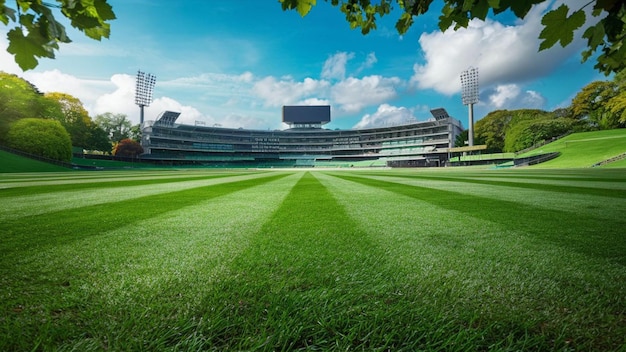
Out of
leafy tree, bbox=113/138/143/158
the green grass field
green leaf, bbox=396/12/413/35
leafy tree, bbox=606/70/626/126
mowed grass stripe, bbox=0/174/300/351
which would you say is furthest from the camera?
leafy tree, bbox=113/138/143/158

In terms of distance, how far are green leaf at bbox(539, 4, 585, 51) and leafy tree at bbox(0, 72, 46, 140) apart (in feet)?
177

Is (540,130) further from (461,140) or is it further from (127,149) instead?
(127,149)

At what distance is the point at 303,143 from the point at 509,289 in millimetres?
93456

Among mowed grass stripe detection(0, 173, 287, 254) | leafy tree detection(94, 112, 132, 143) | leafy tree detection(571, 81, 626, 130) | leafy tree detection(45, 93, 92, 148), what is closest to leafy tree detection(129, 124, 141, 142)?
leafy tree detection(94, 112, 132, 143)

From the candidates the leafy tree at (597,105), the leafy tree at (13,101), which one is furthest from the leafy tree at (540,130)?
the leafy tree at (13,101)

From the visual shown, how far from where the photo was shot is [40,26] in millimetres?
1470

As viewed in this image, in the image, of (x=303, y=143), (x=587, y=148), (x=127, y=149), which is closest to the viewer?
(x=587, y=148)

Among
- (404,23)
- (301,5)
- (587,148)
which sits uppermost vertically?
(404,23)

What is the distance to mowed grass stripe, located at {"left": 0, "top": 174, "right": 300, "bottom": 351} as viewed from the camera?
1150 millimetres

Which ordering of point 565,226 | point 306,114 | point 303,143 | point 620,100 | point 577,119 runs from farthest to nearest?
point 303,143 → point 306,114 → point 577,119 → point 620,100 → point 565,226

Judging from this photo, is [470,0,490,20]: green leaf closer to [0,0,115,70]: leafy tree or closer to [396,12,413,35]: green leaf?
[396,12,413,35]: green leaf

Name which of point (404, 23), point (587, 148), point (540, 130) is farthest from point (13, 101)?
point (540, 130)

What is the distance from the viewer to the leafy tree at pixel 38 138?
3366 cm

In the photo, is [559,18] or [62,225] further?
[62,225]
